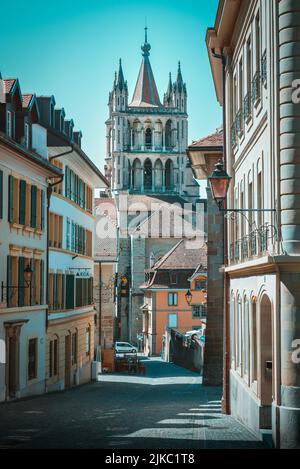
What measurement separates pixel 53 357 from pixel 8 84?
35.6 ft

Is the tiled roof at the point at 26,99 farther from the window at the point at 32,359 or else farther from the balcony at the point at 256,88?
the balcony at the point at 256,88

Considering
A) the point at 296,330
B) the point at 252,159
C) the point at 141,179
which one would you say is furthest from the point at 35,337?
the point at 141,179

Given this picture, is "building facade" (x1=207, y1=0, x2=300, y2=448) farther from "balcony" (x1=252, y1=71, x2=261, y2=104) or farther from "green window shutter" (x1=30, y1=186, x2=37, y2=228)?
"green window shutter" (x1=30, y1=186, x2=37, y2=228)

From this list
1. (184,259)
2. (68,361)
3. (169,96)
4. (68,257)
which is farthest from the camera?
(169,96)

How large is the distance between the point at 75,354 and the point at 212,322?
818 cm

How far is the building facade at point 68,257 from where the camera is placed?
3078 cm

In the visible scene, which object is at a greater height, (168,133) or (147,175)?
(168,133)

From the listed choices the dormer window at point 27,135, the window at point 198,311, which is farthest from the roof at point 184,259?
the dormer window at point 27,135

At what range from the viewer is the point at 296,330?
1191 cm

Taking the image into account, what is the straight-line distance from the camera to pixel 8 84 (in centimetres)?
2538

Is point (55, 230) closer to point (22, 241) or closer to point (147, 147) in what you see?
point (22, 241)

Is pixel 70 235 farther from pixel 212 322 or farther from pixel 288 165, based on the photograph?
pixel 288 165

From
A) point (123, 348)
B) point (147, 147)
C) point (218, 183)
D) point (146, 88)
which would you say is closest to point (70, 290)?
point (218, 183)

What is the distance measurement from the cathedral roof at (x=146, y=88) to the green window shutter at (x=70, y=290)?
81953mm
